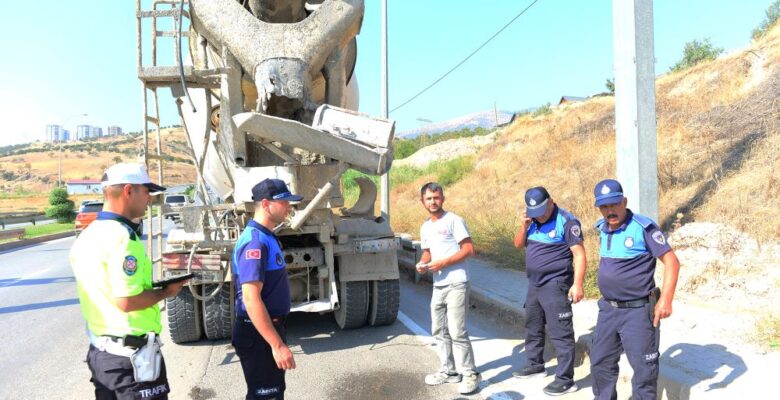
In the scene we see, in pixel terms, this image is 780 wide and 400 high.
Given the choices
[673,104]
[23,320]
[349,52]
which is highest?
[673,104]

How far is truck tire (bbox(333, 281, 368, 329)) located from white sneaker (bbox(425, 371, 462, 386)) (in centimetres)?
161

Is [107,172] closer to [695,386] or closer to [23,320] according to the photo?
[695,386]

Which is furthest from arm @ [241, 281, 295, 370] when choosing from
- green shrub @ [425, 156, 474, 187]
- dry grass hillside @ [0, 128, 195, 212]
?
dry grass hillside @ [0, 128, 195, 212]

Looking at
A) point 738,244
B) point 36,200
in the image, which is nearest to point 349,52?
point 738,244

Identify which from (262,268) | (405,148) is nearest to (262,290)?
(262,268)

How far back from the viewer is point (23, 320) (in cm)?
754

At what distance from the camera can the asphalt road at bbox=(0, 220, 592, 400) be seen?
4422 millimetres

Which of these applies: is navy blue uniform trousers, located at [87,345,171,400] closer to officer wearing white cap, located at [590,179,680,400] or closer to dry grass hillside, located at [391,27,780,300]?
officer wearing white cap, located at [590,179,680,400]

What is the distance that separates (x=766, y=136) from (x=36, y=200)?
66.1 m

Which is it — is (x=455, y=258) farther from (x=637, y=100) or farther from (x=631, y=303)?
(x=637, y=100)

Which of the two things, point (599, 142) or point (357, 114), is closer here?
point (357, 114)

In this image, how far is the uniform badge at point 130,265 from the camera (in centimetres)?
230

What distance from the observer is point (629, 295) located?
3395 mm

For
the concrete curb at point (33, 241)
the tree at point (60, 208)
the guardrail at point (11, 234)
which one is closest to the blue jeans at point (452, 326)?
the concrete curb at point (33, 241)
